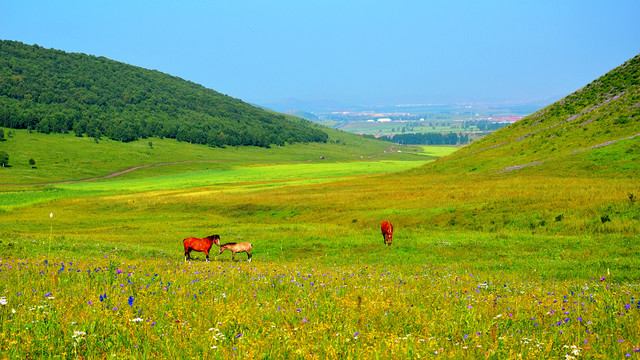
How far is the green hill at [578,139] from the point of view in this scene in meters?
49.4

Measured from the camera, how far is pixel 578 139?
65625mm

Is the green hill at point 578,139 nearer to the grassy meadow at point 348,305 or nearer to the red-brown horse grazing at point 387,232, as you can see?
the grassy meadow at point 348,305

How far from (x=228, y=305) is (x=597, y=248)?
20649 mm

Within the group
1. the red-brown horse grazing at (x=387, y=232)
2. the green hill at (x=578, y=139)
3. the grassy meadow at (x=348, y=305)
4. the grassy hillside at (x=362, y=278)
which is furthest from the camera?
the green hill at (x=578, y=139)

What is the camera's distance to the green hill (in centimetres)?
4941

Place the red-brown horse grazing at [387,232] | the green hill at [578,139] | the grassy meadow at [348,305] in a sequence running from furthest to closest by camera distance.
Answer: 1. the green hill at [578,139]
2. the red-brown horse grazing at [387,232]
3. the grassy meadow at [348,305]

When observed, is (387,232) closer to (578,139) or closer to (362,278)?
(362,278)

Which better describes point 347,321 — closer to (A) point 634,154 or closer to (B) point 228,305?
(B) point 228,305

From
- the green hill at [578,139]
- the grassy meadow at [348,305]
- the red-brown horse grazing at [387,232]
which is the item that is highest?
the green hill at [578,139]

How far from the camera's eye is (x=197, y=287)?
9.55 metres

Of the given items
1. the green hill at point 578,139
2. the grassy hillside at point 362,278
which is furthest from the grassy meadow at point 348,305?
the green hill at point 578,139

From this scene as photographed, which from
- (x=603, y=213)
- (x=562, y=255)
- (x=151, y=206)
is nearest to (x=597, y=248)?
(x=562, y=255)

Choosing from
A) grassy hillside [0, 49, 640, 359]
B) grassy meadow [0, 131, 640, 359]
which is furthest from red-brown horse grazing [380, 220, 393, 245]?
grassy meadow [0, 131, 640, 359]

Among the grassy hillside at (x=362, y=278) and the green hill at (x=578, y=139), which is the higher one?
the green hill at (x=578, y=139)
